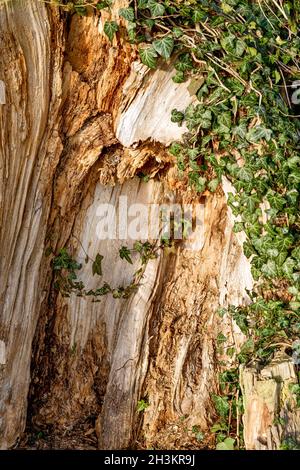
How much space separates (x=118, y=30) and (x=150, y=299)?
1577 mm

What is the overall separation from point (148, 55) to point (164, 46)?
10 centimetres

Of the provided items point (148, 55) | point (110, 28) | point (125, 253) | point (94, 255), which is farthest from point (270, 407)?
point (110, 28)

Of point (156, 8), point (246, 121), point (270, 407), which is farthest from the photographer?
point (246, 121)

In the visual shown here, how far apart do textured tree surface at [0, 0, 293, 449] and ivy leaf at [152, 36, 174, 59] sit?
0.48ft

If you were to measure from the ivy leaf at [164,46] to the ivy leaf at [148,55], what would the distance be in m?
0.03

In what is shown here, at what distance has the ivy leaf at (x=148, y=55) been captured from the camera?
3438 millimetres

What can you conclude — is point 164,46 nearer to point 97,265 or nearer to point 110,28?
point 110,28

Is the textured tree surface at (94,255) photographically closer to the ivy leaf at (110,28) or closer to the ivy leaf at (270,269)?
the ivy leaf at (110,28)

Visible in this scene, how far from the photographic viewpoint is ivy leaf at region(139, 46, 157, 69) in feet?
11.3

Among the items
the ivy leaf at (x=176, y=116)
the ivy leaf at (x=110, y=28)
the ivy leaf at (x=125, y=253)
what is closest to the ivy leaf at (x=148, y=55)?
the ivy leaf at (x=110, y=28)

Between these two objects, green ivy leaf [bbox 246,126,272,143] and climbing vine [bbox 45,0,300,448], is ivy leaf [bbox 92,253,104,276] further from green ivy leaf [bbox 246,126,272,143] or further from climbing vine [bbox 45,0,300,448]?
green ivy leaf [bbox 246,126,272,143]

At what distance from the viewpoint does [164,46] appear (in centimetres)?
343

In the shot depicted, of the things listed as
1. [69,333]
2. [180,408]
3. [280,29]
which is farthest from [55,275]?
[280,29]

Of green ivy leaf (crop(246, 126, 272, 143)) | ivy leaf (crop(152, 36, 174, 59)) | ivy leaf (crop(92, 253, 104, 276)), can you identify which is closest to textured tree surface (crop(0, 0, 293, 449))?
ivy leaf (crop(92, 253, 104, 276))
